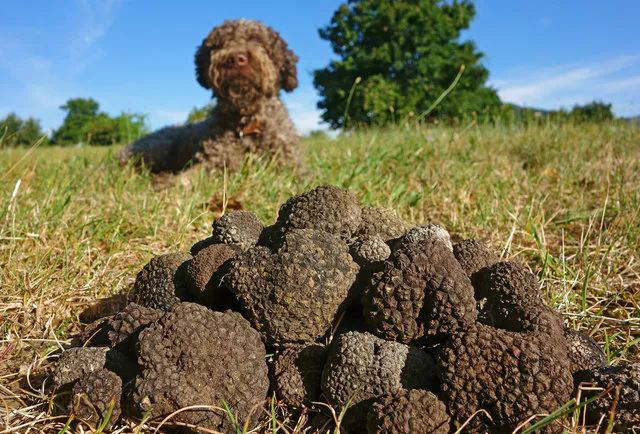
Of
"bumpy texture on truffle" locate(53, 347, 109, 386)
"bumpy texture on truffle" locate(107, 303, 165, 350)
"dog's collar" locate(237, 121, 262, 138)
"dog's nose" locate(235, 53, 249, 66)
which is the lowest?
"bumpy texture on truffle" locate(53, 347, 109, 386)

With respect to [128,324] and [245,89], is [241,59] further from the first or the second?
[128,324]

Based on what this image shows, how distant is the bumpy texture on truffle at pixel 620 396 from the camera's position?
59.3 inches

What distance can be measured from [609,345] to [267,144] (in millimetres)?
4594

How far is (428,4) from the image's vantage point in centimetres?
2861

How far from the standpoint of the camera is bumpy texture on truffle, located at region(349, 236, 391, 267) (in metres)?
1.94

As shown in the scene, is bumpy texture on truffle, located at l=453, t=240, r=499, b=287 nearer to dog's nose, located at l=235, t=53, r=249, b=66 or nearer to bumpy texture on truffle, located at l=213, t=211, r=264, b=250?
bumpy texture on truffle, located at l=213, t=211, r=264, b=250

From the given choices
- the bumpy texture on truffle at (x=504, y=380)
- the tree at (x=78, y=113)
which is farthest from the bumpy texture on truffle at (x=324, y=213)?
the tree at (x=78, y=113)

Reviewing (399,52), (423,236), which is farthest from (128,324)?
(399,52)

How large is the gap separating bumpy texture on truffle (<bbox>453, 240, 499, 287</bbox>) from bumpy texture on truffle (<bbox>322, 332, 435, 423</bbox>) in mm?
449

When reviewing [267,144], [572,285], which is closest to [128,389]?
[572,285]

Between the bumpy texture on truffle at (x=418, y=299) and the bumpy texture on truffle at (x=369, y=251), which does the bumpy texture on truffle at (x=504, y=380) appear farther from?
the bumpy texture on truffle at (x=369, y=251)

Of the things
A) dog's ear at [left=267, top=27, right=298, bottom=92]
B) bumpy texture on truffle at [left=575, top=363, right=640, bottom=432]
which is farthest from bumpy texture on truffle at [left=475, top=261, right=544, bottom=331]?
dog's ear at [left=267, top=27, right=298, bottom=92]

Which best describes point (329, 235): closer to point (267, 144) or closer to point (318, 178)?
point (318, 178)

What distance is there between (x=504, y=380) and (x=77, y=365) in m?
1.36
